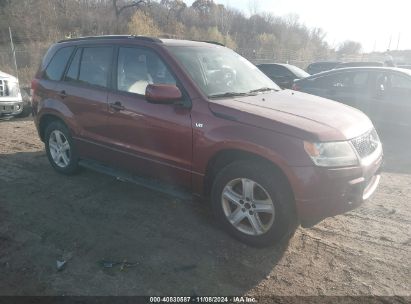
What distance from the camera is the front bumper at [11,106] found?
8250mm

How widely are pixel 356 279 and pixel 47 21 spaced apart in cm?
3585

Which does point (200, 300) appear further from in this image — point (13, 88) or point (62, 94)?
point (13, 88)

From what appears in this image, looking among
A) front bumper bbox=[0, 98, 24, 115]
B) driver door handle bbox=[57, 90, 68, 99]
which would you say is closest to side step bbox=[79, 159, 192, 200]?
driver door handle bbox=[57, 90, 68, 99]

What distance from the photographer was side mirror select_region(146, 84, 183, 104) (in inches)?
141

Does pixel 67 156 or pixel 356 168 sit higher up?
pixel 356 168

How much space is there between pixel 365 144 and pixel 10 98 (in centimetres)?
789

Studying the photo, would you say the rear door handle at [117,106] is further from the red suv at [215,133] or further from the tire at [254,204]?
the tire at [254,204]

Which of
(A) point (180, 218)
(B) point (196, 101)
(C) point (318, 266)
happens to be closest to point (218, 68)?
(B) point (196, 101)

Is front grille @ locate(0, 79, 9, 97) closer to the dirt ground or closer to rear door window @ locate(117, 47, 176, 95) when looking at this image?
the dirt ground

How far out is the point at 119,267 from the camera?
3150mm

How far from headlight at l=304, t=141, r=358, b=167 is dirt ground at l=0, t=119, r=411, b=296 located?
908 millimetres

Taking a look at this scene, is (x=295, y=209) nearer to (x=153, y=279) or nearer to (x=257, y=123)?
(x=257, y=123)

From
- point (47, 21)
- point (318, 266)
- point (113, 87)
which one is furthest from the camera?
point (47, 21)

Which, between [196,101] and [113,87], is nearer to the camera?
[196,101]
